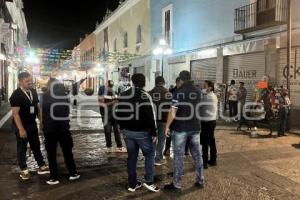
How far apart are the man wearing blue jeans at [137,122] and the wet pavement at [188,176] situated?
47 centimetres

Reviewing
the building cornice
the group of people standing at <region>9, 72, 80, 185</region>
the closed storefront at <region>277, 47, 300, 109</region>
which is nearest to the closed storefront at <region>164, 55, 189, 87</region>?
the building cornice

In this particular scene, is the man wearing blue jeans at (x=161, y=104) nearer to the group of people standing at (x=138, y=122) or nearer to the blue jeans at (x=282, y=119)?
the group of people standing at (x=138, y=122)

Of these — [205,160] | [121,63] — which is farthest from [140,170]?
[121,63]

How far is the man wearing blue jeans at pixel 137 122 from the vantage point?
6.10m

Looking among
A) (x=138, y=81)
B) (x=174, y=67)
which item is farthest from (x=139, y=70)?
(x=138, y=81)

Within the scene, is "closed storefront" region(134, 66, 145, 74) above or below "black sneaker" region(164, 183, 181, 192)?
above

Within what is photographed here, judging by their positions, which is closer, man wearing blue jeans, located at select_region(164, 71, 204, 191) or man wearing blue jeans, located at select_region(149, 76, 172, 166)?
man wearing blue jeans, located at select_region(164, 71, 204, 191)

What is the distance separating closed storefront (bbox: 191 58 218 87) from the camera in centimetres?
2086

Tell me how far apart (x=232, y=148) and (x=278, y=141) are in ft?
6.16

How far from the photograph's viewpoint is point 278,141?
1119cm

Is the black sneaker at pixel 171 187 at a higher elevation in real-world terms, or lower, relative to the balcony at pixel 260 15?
lower

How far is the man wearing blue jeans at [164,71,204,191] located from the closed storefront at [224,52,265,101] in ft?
35.8

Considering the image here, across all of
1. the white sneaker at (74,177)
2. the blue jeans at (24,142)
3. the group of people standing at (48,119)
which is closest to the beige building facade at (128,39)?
the blue jeans at (24,142)

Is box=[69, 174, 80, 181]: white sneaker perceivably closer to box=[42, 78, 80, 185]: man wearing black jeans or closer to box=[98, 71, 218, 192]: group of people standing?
box=[42, 78, 80, 185]: man wearing black jeans
